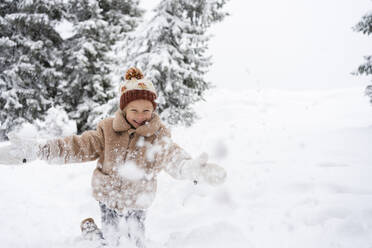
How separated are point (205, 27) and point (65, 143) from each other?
733 centimetres

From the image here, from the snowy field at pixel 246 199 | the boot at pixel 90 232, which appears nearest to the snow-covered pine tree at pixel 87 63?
the snowy field at pixel 246 199

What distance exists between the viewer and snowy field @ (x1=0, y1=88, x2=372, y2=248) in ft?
8.49

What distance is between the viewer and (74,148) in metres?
2.34

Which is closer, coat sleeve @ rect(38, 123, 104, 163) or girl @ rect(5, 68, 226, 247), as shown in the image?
coat sleeve @ rect(38, 123, 104, 163)

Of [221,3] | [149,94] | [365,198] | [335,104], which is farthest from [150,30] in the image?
[335,104]

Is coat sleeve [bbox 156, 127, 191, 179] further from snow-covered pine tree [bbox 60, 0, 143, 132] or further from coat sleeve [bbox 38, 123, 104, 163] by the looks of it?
snow-covered pine tree [bbox 60, 0, 143, 132]

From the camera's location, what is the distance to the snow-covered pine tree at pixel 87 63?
33.9 ft

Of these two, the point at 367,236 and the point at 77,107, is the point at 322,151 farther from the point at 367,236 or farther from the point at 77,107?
the point at 77,107

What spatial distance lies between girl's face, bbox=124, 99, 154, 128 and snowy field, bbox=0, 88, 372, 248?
4.81 ft

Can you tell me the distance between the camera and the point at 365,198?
281cm

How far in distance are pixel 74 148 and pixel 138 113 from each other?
28.2 inches

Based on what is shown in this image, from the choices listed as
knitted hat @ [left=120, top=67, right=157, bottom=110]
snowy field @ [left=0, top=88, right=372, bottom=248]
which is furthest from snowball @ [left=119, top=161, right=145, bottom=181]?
snowy field @ [left=0, top=88, right=372, bottom=248]

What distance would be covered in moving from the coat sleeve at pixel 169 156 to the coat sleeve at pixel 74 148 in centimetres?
63

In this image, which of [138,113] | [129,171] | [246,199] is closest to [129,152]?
[129,171]
